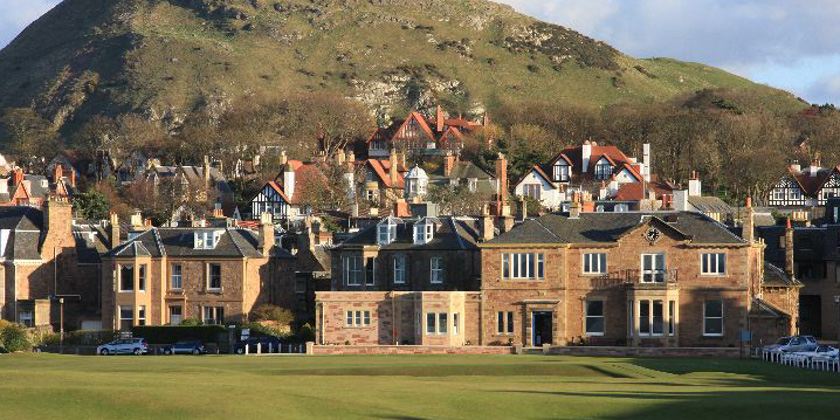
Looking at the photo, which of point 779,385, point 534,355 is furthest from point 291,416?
point 534,355

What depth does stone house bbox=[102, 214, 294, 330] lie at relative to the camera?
9856 centimetres

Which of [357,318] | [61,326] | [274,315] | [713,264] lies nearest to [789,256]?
[713,264]

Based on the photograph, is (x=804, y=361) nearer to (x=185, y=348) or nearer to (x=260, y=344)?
(x=260, y=344)

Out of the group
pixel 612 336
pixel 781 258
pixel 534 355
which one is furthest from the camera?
Result: pixel 781 258

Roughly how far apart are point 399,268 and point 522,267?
26.6 ft

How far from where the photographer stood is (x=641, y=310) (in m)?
87.6

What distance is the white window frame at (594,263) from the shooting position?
293 ft

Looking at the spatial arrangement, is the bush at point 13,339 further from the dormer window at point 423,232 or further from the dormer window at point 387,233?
the dormer window at point 423,232

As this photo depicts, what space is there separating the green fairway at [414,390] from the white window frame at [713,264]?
13.3 metres

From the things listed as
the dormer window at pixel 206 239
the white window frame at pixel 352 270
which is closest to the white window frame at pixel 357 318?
the white window frame at pixel 352 270

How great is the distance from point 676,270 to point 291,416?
42276mm

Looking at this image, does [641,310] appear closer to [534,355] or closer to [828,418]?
[534,355]

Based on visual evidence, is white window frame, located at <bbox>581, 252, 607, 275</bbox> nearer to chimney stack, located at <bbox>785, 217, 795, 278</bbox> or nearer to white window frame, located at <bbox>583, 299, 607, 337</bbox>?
white window frame, located at <bbox>583, 299, 607, 337</bbox>

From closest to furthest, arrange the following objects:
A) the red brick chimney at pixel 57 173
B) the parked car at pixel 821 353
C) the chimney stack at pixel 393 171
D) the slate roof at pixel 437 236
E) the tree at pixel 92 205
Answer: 1. the parked car at pixel 821 353
2. the slate roof at pixel 437 236
3. the tree at pixel 92 205
4. the chimney stack at pixel 393 171
5. the red brick chimney at pixel 57 173
